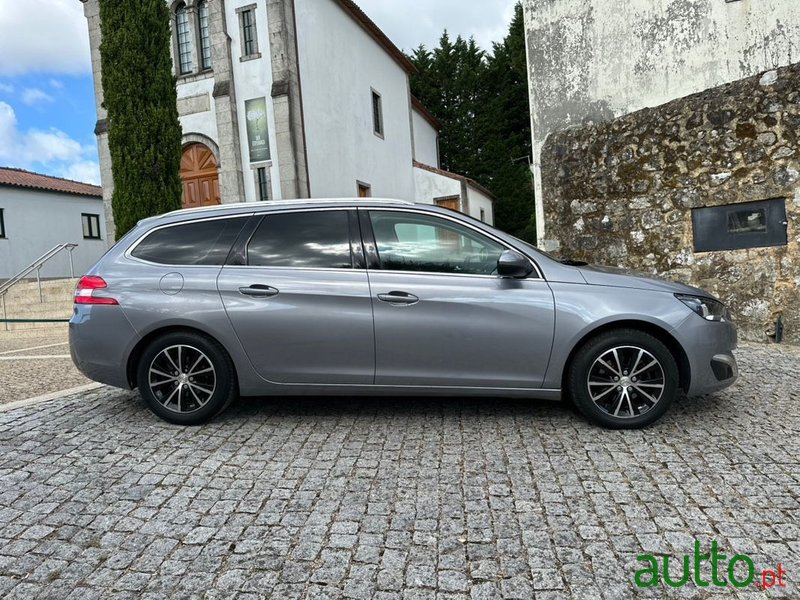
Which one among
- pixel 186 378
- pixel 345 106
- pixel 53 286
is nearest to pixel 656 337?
pixel 186 378

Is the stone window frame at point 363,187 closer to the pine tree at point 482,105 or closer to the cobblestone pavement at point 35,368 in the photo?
the cobblestone pavement at point 35,368

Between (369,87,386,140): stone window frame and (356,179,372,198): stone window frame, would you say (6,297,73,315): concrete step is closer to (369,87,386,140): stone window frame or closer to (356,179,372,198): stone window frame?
(356,179,372,198): stone window frame

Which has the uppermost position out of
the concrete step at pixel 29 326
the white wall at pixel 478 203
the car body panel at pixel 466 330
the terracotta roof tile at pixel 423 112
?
the terracotta roof tile at pixel 423 112

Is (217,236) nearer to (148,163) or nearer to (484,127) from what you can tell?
(148,163)

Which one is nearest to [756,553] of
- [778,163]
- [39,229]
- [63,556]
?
[63,556]

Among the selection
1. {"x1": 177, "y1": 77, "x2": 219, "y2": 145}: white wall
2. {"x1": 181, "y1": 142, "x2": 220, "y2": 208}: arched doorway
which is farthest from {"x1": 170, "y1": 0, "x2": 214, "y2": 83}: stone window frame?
{"x1": 181, "y1": 142, "x2": 220, "y2": 208}: arched doorway

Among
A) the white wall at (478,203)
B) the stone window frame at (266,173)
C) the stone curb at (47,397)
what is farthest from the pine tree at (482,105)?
the stone curb at (47,397)

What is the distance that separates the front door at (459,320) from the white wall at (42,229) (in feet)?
70.9

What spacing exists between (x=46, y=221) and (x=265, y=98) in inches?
582

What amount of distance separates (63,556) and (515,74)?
39.0 m

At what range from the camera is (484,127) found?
35.1m

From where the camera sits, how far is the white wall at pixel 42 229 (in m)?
22.7

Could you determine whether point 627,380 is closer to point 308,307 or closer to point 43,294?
point 308,307
